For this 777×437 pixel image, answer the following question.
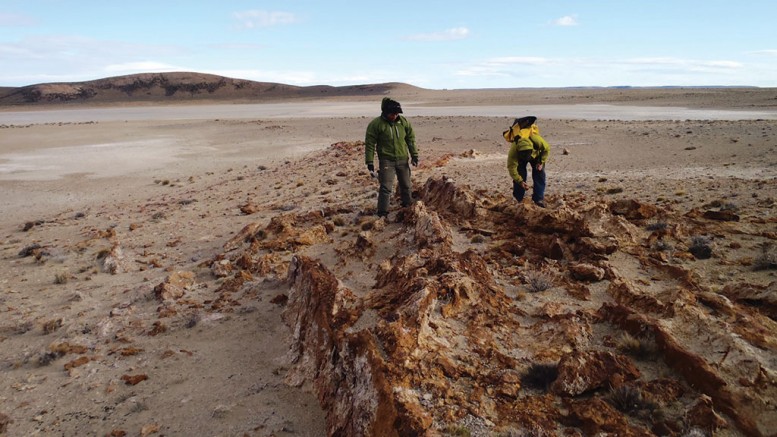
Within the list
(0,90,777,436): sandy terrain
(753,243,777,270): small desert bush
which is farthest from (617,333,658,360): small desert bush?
(753,243,777,270): small desert bush

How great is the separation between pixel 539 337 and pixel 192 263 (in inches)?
228

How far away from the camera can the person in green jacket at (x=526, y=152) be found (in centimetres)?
743

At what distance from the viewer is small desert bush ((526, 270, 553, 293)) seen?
16.2 ft

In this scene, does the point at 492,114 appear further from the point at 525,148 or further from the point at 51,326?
the point at 51,326

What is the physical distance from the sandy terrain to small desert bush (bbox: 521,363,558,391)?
120 cm

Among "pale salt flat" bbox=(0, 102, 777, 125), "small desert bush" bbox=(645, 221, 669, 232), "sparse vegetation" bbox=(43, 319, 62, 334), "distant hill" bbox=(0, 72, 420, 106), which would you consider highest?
"distant hill" bbox=(0, 72, 420, 106)

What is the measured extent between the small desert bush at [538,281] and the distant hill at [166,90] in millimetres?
117421

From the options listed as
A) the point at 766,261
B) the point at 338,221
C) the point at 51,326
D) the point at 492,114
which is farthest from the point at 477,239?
the point at 492,114

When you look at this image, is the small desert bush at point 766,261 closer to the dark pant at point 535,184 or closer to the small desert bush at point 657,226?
the small desert bush at point 657,226

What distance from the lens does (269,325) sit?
5.41 meters

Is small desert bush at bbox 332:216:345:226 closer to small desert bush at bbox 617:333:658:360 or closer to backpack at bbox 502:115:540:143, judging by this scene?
backpack at bbox 502:115:540:143

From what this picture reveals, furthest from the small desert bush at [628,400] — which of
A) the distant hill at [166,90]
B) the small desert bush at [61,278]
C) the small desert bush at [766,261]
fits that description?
the distant hill at [166,90]

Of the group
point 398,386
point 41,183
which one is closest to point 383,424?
point 398,386

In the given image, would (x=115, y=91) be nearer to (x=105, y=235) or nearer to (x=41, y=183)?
(x=41, y=183)
